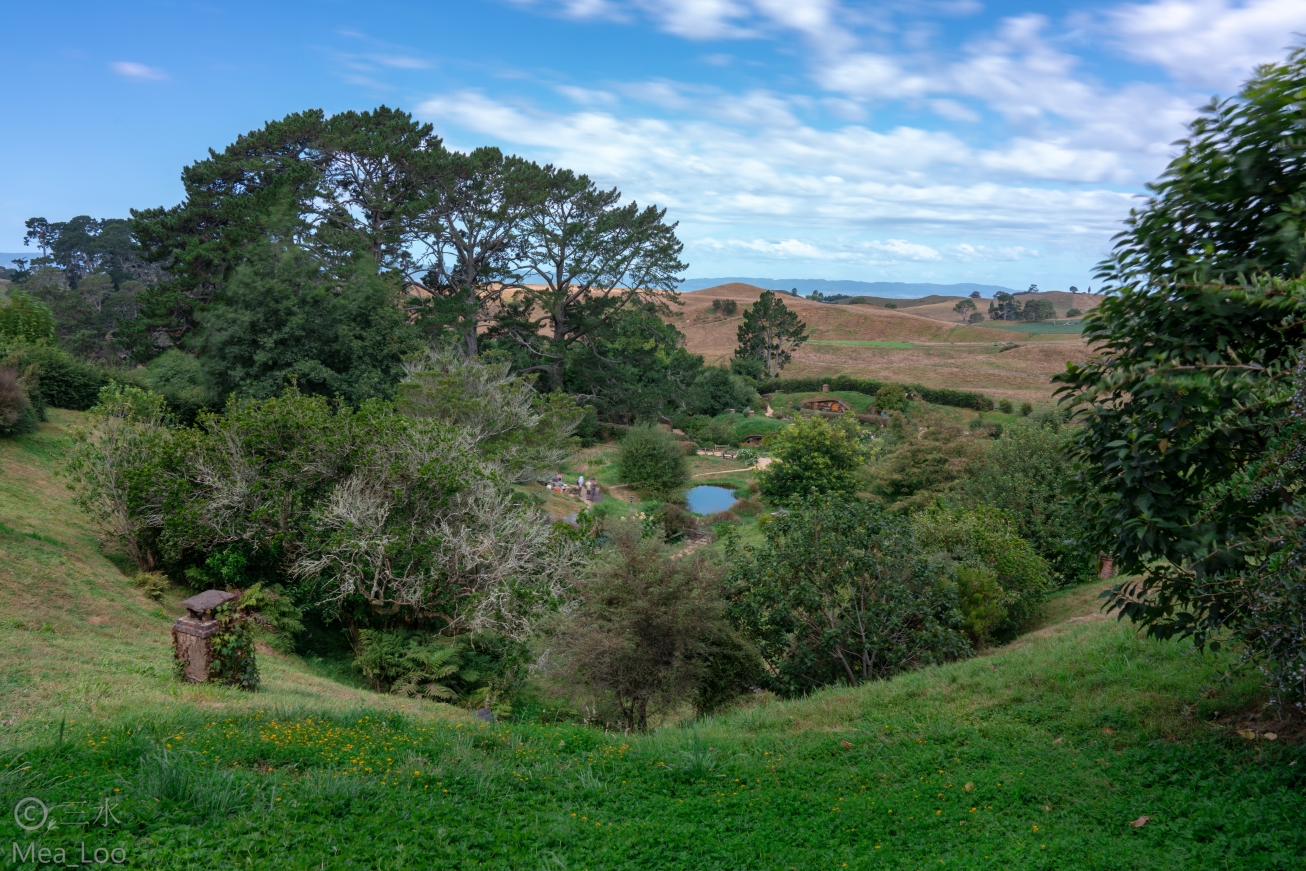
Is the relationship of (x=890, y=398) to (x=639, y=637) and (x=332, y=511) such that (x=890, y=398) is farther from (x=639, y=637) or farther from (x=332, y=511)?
(x=332, y=511)

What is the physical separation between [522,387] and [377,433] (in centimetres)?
1582

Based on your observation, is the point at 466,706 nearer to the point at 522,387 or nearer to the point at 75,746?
the point at 75,746

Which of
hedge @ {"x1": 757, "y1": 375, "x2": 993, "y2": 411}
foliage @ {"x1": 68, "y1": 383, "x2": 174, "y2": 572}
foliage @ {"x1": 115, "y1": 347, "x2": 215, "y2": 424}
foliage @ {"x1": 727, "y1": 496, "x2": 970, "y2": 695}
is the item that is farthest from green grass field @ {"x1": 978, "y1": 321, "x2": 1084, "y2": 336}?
foliage @ {"x1": 68, "y1": 383, "x2": 174, "y2": 572}

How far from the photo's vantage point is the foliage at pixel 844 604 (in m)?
11.8

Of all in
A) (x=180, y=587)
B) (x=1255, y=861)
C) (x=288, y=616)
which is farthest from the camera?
(x=180, y=587)

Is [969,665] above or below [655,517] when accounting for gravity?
above

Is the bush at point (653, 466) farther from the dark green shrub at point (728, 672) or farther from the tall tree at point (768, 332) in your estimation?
the tall tree at point (768, 332)

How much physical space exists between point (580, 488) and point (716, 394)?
23.6m

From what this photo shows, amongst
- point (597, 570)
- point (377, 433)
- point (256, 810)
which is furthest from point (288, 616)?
point (256, 810)

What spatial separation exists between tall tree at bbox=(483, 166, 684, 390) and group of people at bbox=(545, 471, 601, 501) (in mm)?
10641

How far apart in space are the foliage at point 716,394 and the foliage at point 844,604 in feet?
135

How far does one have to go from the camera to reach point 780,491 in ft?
114

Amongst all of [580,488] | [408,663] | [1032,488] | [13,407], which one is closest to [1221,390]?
[408,663]

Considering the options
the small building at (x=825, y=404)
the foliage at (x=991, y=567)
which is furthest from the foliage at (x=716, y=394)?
the foliage at (x=991, y=567)
